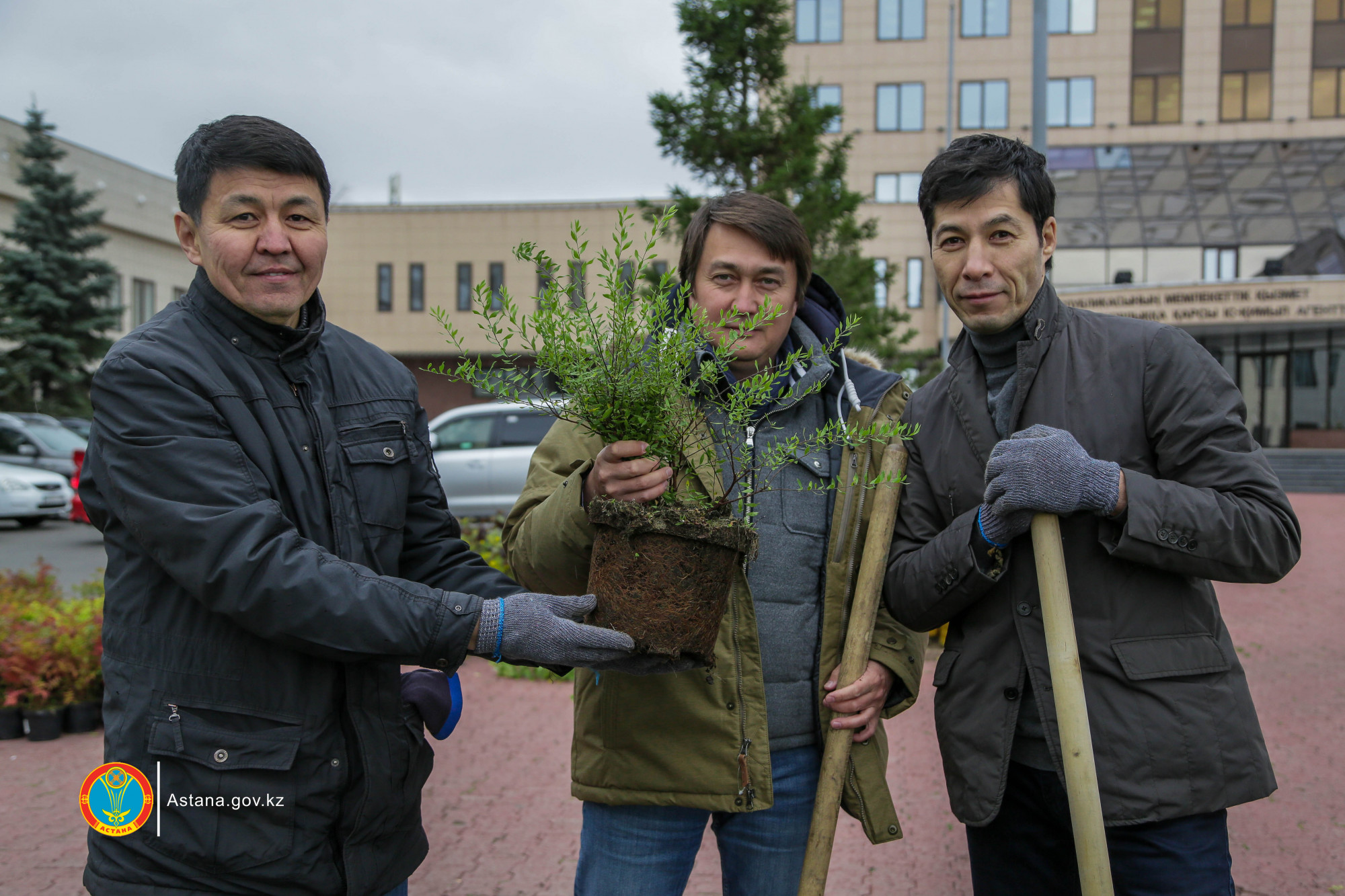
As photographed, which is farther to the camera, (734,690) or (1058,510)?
(734,690)

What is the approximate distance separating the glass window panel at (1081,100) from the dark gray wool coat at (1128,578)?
35981 mm

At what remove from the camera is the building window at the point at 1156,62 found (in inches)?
1303

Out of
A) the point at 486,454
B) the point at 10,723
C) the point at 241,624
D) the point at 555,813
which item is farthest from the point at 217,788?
the point at 486,454

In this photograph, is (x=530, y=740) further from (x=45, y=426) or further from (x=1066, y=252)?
(x=1066, y=252)

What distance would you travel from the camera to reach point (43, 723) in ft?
17.9

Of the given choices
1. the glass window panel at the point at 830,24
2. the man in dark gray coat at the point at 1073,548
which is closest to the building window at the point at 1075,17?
the glass window panel at the point at 830,24

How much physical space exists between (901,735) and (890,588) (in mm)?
3913

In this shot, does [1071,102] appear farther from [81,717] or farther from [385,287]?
[81,717]

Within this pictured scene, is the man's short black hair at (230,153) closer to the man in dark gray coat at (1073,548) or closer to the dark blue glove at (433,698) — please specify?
the dark blue glove at (433,698)

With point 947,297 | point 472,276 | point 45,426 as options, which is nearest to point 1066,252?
point 472,276

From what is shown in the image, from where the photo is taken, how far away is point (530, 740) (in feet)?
18.9

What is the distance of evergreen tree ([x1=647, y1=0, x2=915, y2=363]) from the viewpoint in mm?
8695

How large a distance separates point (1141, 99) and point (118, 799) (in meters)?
38.1

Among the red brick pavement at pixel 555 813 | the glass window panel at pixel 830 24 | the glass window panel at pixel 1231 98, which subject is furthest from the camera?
the glass window panel at pixel 830 24
